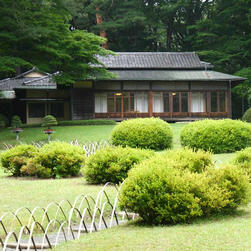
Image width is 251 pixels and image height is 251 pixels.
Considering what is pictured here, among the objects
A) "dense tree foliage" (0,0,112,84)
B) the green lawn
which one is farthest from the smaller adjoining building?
the green lawn

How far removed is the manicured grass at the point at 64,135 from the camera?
24245 mm

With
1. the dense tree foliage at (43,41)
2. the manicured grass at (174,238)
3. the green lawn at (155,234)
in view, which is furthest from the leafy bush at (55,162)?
the dense tree foliage at (43,41)

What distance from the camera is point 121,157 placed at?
428 inches

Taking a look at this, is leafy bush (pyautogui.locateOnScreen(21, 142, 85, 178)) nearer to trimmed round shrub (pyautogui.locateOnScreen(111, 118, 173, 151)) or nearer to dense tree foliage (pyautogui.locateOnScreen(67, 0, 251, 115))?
Answer: trimmed round shrub (pyautogui.locateOnScreen(111, 118, 173, 151))

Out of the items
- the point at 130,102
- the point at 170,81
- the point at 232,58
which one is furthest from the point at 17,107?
the point at 232,58

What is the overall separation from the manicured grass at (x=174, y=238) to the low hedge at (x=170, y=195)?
21 cm

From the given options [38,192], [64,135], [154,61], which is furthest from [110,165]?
[154,61]

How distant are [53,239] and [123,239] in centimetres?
110

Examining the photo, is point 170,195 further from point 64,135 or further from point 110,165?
point 64,135

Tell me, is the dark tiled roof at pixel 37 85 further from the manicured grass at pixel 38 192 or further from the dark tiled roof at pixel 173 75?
the manicured grass at pixel 38 192

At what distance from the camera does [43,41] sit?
84.0 feet

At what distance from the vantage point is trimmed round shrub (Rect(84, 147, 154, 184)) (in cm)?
1073

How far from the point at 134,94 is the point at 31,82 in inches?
307

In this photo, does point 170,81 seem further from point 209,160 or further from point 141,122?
point 209,160
